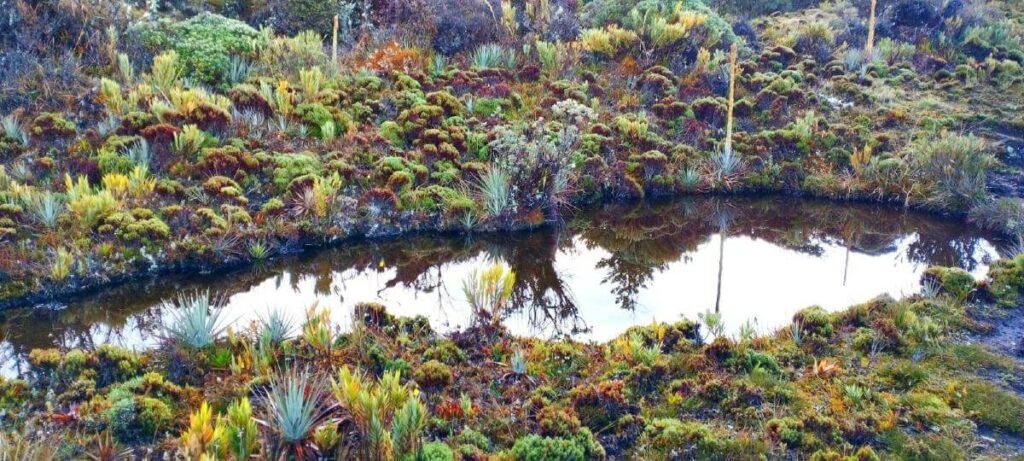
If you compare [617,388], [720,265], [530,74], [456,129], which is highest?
[530,74]

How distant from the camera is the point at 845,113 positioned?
14.9 meters

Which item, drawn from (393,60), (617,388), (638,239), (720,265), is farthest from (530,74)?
(617,388)

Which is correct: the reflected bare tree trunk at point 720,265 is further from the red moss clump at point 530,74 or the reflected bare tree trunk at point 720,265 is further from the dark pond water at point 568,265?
the red moss clump at point 530,74

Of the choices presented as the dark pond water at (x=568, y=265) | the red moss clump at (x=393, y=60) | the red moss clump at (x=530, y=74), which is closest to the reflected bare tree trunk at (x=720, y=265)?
the dark pond water at (x=568, y=265)

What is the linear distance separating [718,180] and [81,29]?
11.4 m

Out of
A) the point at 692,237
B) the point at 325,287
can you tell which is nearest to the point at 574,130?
the point at 692,237

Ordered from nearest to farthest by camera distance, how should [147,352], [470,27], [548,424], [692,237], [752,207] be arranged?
[548,424], [147,352], [692,237], [752,207], [470,27]

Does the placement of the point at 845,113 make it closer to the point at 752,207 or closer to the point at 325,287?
the point at 752,207

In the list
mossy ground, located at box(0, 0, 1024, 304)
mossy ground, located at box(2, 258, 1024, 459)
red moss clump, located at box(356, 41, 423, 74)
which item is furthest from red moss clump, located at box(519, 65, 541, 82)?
mossy ground, located at box(2, 258, 1024, 459)

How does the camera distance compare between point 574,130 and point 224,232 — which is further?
point 574,130

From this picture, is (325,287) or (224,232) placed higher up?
(224,232)

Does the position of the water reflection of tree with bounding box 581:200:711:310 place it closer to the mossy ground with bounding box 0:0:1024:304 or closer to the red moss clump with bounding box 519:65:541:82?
the mossy ground with bounding box 0:0:1024:304

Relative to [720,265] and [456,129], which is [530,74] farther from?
[720,265]

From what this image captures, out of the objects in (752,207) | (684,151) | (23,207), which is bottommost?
(752,207)
